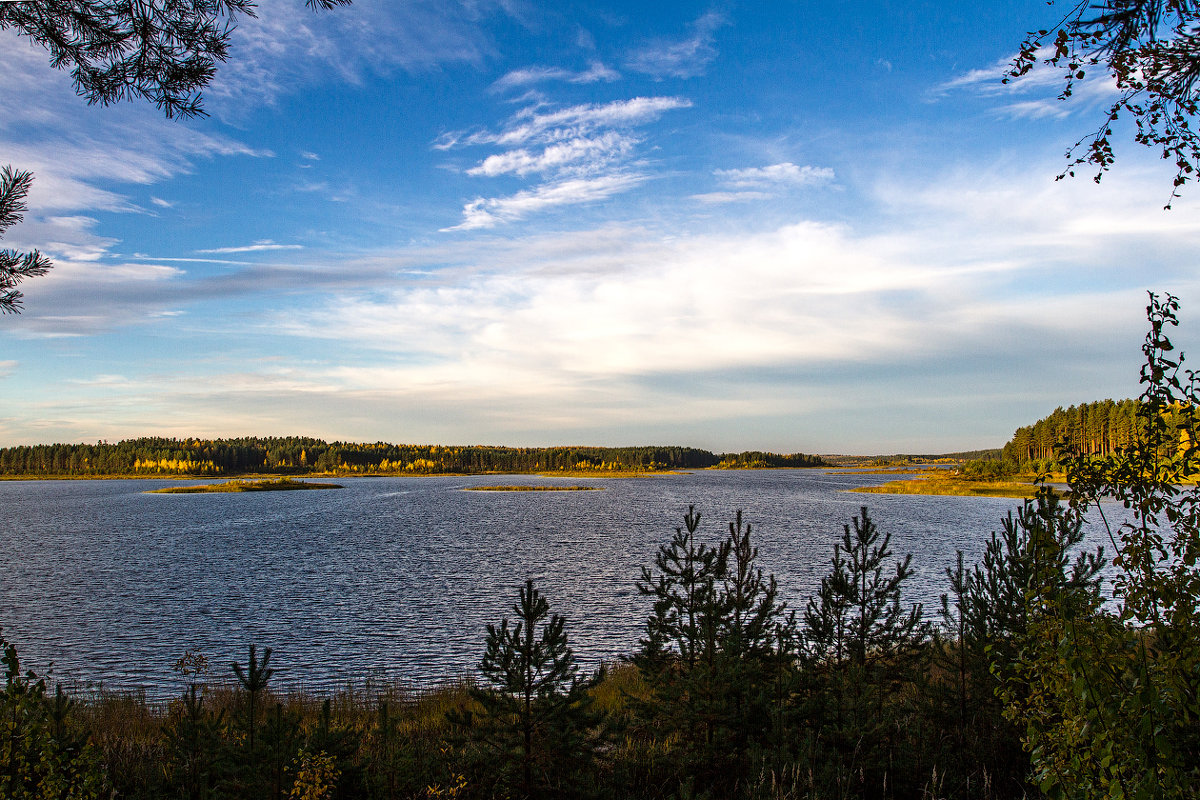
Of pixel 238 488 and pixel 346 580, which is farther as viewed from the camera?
pixel 238 488

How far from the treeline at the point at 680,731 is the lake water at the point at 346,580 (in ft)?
38.3

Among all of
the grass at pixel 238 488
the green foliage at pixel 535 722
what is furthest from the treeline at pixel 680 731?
the grass at pixel 238 488

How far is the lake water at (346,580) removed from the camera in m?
24.2

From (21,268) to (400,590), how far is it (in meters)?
31.6

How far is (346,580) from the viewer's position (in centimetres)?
3916

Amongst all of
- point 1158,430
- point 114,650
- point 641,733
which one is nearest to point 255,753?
point 641,733

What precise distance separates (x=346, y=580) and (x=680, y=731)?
108ft

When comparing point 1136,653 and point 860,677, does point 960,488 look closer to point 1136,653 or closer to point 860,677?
point 860,677

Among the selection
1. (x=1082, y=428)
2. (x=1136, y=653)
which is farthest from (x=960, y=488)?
(x=1136, y=653)

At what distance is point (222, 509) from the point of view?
318ft

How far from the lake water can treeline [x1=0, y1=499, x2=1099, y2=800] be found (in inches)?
459

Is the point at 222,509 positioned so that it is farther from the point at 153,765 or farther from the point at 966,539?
the point at 153,765

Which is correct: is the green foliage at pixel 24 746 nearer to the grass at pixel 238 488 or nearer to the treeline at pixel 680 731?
the treeline at pixel 680 731

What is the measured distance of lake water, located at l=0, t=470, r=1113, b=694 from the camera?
24172 millimetres
